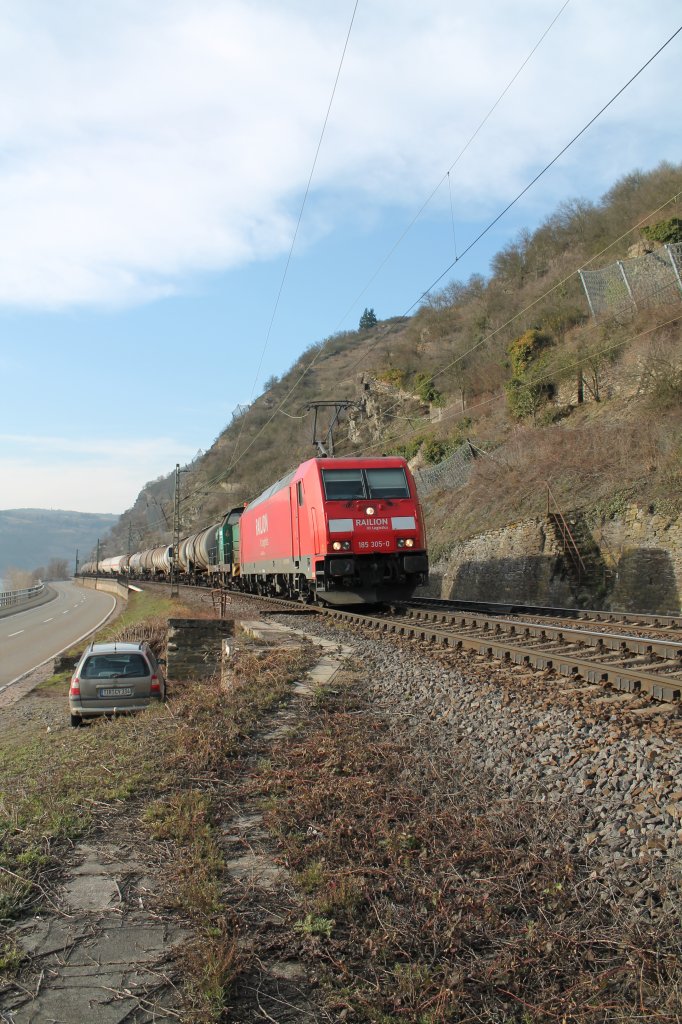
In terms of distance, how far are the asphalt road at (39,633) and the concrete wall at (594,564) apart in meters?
15.2

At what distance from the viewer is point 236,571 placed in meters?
31.2

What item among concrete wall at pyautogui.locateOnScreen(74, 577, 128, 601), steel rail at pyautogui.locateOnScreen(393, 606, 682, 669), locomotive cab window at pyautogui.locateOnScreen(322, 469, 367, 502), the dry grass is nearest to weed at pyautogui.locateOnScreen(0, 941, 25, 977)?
the dry grass

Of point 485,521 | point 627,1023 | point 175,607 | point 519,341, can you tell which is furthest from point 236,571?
point 627,1023

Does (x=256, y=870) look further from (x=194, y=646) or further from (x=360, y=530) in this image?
(x=360, y=530)

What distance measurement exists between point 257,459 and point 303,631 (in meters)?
67.3

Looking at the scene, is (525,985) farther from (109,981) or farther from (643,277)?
(643,277)

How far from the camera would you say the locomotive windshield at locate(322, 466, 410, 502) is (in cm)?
1577

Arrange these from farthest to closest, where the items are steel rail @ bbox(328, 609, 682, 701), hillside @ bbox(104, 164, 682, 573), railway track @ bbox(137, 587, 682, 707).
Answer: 1. hillside @ bbox(104, 164, 682, 573)
2. railway track @ bbox(137, 587, 682, 707)
3. steel rail @ bbox(328, 609, 682, 701)

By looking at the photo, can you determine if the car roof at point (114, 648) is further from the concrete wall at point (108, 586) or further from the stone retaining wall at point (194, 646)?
the concrete wall at point (108, 586)

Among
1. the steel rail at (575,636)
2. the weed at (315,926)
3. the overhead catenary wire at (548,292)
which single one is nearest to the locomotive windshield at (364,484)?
the steel rail at (575,636)

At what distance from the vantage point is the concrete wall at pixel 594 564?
18.2 meters

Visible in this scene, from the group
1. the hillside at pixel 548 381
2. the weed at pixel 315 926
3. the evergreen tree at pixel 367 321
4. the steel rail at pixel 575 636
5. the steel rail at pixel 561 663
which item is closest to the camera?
the weed at pixel 315 926

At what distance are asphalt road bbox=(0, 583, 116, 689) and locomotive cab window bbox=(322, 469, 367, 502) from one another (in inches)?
499

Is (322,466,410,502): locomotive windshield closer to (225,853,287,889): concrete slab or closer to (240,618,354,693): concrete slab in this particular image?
(240,618,354,693): concrete slab
